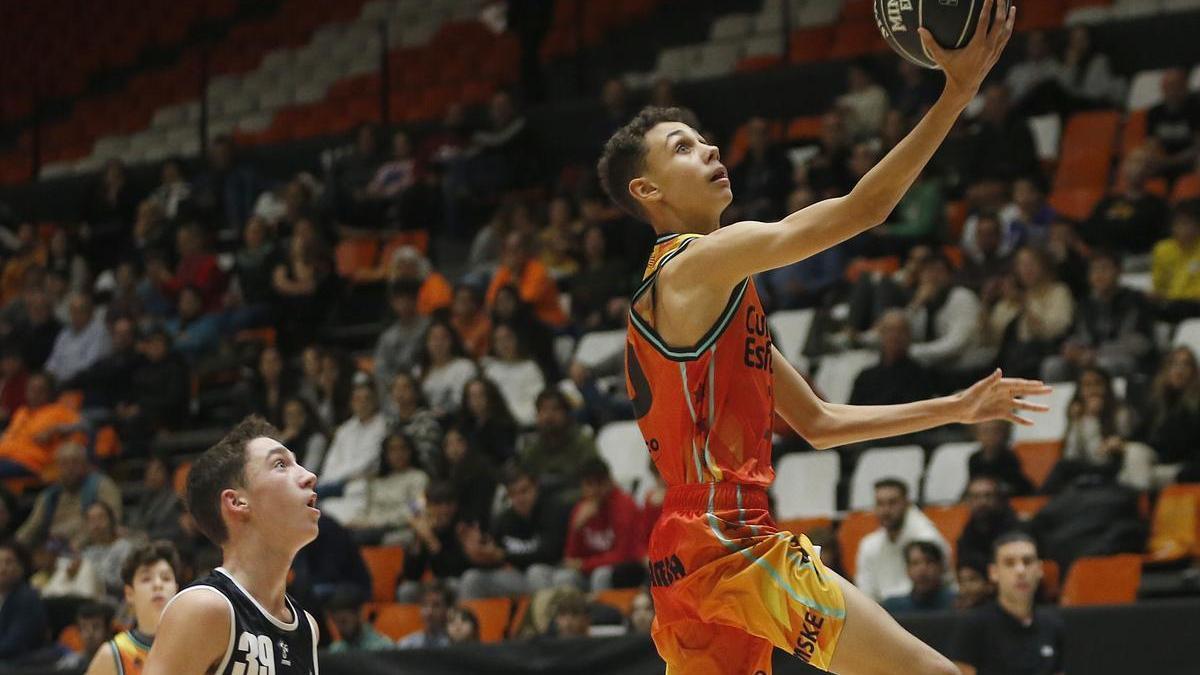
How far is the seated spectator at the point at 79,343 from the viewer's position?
14.7 meters

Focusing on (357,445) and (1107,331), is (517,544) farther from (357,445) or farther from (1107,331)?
(1107,331)

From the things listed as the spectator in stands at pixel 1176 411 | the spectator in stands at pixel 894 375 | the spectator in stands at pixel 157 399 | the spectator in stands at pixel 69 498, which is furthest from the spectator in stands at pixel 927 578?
the spectator in stands at pixel 157 399

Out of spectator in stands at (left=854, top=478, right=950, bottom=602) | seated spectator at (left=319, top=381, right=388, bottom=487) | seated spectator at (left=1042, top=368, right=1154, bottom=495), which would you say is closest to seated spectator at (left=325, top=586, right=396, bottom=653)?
seated spectator at (left=319, top=381, right=388, bottom=487)

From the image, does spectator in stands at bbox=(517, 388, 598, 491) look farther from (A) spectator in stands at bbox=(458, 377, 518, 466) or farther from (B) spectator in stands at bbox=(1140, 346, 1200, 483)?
(B) spectator in stands at bbox=(1140, 346, 1200, 483)

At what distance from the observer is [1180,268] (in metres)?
10.5

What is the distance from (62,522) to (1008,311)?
654cm

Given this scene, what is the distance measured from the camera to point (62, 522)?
40.2ft

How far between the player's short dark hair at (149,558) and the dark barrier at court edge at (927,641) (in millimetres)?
1993

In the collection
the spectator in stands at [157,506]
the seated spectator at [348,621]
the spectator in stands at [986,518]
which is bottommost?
the seated spectator at [348,621]

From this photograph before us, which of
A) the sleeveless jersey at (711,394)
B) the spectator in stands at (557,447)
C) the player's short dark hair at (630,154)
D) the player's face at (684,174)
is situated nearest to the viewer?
the sleeveless jersey at (711,394)

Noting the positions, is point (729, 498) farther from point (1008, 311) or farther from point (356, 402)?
point (356, 402)

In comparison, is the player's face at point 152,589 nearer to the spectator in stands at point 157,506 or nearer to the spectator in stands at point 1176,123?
the spectator in stands at point 157,506

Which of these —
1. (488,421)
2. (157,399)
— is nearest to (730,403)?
(488,421)

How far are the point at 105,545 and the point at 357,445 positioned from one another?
1745 mm
